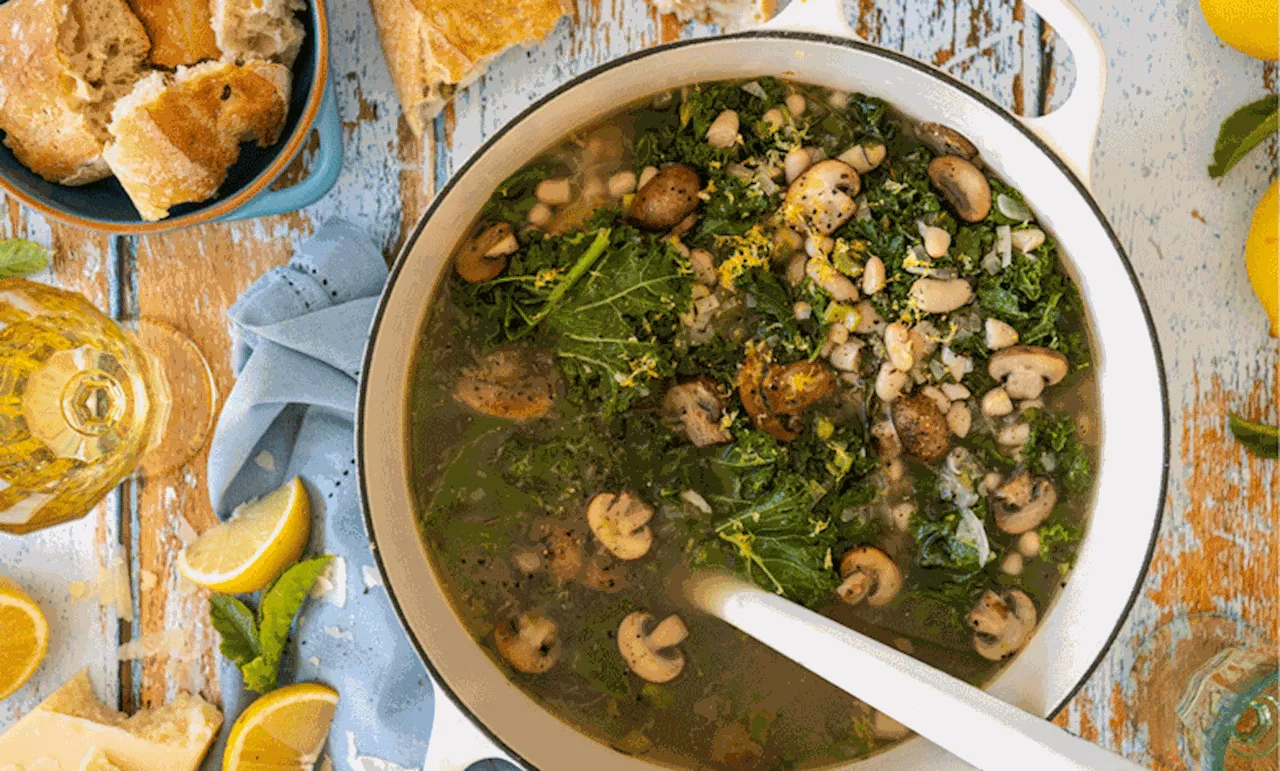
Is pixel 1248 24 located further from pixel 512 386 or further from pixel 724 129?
pixel 512 386

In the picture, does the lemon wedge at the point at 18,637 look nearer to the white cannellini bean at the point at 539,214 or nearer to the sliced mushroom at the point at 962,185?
the white cannellini bean at the point at 539,214

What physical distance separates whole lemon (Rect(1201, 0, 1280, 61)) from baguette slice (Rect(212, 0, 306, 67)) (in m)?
1.48

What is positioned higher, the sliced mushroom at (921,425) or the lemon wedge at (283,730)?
the sliced mushroom at (921,425)

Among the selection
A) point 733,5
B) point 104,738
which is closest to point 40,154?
point 104,738

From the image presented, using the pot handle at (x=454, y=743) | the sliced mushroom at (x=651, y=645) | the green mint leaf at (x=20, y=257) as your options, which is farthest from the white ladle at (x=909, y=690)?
the green mint leaf at (x=20, y=257)

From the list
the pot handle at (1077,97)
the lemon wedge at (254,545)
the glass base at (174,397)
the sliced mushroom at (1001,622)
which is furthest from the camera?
the glass base at (174,397)

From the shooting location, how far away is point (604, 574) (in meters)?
1.56

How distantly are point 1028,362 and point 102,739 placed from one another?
1.70 metres

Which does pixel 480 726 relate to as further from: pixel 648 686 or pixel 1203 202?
pixel 1203 202

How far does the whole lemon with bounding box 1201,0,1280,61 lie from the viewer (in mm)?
1567

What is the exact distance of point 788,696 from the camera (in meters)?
1.59

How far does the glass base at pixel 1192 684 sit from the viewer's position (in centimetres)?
174

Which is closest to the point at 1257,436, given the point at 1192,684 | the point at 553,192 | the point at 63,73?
the point at 1192,684

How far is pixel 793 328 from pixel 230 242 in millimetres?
1002
